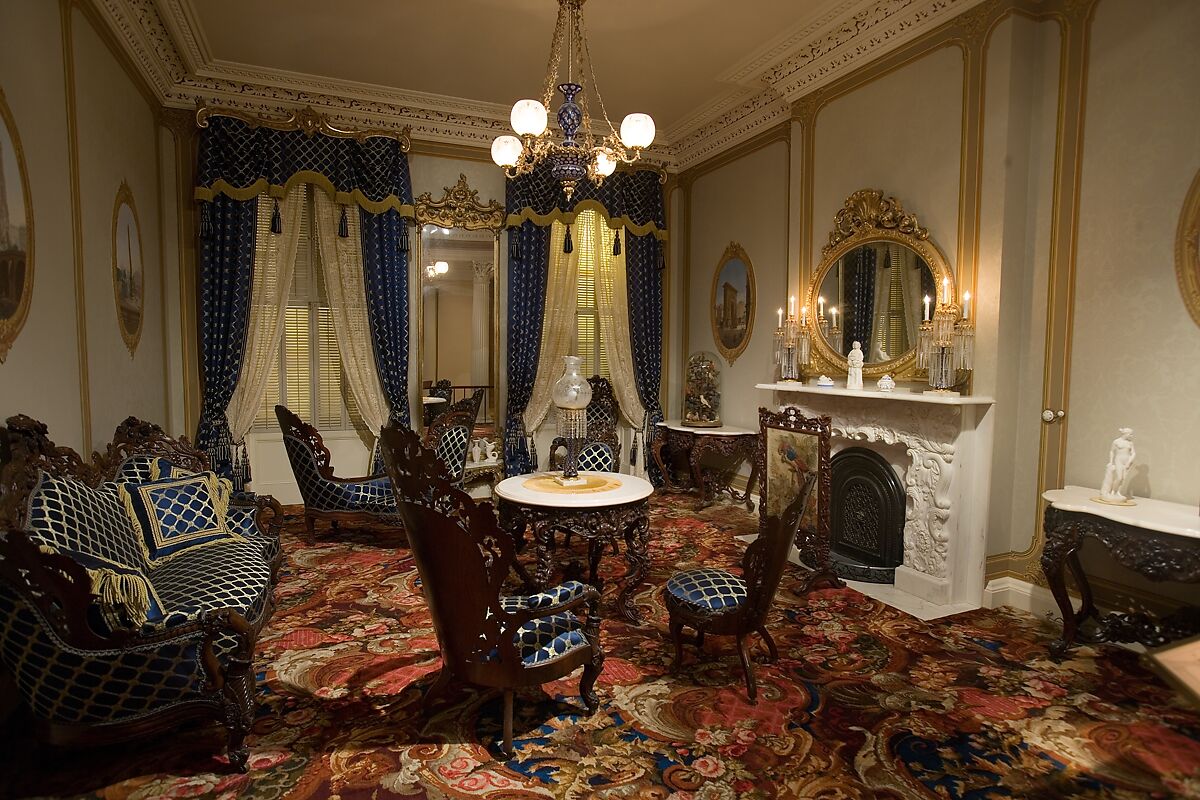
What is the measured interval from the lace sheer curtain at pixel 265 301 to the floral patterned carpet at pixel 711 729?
2.80 metres

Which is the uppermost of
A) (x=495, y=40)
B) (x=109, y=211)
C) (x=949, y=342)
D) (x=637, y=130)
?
(x=495, y=40)

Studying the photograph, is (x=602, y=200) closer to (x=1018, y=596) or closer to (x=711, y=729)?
(x=1018, y=596)

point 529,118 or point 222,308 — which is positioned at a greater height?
point 529,118

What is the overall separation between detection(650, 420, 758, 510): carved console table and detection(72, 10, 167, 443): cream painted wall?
4393 millimetres

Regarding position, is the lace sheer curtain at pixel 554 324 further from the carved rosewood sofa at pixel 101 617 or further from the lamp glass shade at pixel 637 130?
the carved rosewood sofa at pixel 101 617

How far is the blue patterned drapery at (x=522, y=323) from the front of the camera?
6.48 m

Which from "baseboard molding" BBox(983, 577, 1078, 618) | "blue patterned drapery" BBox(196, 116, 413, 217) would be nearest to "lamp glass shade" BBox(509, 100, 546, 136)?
"blue patterned drapery" BBox(196, 116, 413, 217)

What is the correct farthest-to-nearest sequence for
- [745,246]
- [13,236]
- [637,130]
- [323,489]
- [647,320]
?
[647,320]
[745,246]
[323,489]
[637,130]
[13,236]

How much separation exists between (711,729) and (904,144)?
3.73 m

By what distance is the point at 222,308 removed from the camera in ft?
18.1

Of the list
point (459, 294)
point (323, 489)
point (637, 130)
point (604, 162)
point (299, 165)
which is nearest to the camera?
point (637, 130)

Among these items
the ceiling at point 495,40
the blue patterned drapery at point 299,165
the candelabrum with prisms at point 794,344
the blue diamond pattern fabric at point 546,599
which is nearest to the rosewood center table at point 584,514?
the blue diamond pattern fabric at point 546,599

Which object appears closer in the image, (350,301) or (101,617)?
(101,617)

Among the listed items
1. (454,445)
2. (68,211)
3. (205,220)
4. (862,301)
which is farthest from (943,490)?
(205,220)
